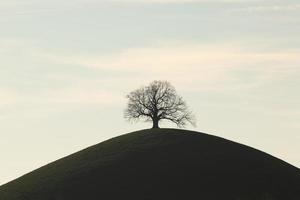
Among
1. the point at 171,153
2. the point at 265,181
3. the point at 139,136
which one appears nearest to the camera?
the point at 265,181

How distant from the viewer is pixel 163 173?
268 feet

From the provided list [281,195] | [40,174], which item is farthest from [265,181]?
[40,174]

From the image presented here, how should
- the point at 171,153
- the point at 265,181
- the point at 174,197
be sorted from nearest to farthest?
the point at 174,197
the point at 265,181
the point at 171,153

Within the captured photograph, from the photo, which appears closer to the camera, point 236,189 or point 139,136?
point 236,189

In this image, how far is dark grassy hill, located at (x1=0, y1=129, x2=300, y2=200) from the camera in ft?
252

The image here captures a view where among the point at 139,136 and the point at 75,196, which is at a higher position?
the point at 139,136

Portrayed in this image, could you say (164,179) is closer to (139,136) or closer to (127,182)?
(127,182)

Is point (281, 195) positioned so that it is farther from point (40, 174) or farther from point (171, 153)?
point (40, 174)

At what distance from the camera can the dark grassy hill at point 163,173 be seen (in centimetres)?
7669

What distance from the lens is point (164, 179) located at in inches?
3142

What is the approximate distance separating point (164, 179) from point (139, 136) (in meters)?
15.8

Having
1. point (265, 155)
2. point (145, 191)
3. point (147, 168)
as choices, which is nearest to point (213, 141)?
point (265, 155)

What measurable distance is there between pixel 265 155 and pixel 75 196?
27.3 metres

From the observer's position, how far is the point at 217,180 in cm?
7962
